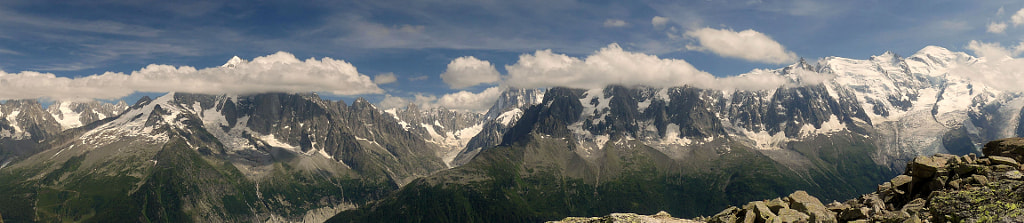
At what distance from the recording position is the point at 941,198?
32438 millimetres

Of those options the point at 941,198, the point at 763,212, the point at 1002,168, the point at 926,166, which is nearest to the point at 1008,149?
the point at 926,166

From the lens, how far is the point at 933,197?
34.1m

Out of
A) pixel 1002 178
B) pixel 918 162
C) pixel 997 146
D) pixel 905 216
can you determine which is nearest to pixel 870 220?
pixel 905 216

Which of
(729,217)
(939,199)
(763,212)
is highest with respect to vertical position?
(939,199)

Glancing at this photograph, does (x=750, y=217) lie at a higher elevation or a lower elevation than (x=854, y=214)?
lower

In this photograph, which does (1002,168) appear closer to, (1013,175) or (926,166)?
(1013,175)

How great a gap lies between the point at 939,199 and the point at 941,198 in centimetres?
32

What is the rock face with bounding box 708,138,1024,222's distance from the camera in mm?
29625

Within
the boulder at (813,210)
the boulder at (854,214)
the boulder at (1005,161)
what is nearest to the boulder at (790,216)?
the boulder at (813,210)

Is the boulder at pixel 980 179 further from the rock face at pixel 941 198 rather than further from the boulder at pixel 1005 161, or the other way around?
the boulder at pixel 1005 161

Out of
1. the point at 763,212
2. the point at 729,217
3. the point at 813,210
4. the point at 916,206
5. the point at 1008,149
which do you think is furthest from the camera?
the point at 1008,149

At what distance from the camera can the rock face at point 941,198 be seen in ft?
97.2

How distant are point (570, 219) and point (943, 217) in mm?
25871

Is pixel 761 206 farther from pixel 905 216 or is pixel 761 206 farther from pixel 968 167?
pixel 968 167
